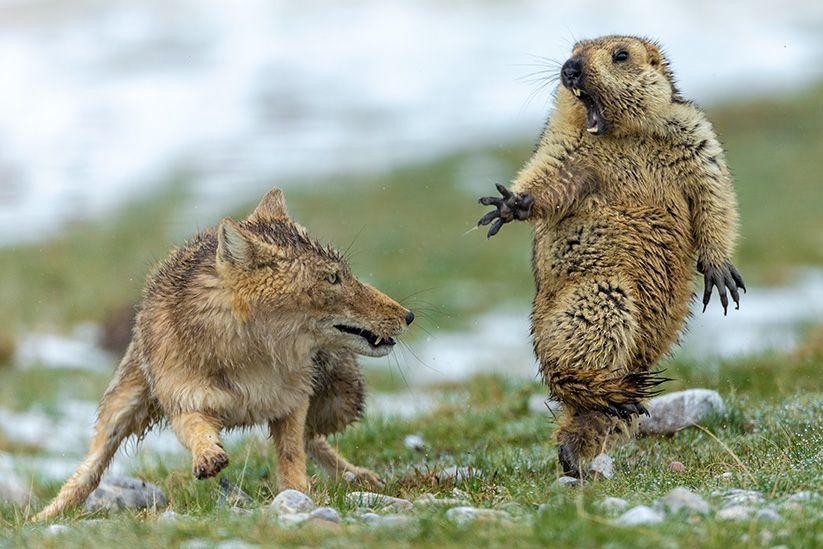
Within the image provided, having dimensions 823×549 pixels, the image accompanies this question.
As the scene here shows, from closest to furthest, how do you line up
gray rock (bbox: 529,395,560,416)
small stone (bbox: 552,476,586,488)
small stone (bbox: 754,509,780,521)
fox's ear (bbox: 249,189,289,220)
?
1. small stone (bbox: 754,509,780,521)
2. small stone (bbox: 552,476,586,488)
3. fox's ear (bbox: 249,189,289,220)
4. gray rock (bbox: 529,395,560,416)

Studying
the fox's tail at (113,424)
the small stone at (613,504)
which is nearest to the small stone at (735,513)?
the small stone at (613,504)

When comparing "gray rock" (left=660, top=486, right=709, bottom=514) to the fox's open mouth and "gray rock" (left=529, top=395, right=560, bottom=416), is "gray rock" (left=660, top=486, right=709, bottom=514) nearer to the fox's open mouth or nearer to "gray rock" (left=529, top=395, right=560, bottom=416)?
the fox's open mouth

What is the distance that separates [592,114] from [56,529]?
408 centimetres

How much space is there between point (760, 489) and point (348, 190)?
27667 millimetres

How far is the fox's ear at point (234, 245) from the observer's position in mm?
6652

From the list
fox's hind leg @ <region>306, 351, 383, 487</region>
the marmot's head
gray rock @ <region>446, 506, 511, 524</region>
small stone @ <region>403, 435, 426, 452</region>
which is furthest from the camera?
small stone @ <region>403, 435, 426, 452</region>

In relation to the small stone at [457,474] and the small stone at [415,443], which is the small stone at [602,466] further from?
the small stone at [415,443]

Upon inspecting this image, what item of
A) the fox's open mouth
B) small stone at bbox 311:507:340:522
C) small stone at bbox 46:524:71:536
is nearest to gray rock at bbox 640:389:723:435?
the fox's open mouth

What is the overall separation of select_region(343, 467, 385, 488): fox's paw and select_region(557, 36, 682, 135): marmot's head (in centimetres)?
273

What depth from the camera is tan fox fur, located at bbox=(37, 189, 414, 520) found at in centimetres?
678

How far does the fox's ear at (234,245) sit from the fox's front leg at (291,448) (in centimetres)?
104

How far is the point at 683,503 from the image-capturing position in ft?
16.6

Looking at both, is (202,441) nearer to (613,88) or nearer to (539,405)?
(613,88)

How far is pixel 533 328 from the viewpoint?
7043mm
